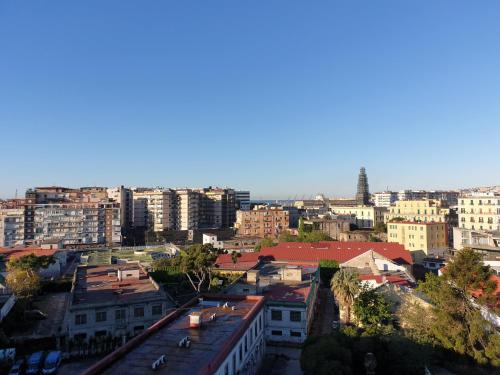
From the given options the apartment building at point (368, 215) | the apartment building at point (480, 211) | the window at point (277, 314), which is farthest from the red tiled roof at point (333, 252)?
the apartment building at point (368, 215)

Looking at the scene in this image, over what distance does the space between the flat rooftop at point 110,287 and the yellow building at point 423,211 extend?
79622mm

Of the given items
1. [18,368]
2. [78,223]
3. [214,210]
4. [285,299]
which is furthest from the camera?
[214,210]

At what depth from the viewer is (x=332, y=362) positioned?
804 inches

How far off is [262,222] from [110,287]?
267 feet

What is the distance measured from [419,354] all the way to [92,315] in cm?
2432

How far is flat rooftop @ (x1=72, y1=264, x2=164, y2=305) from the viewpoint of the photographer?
3434cm

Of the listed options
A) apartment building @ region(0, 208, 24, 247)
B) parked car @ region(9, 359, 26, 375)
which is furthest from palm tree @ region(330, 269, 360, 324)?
apartment building @ region(0, 208, 24, 247)

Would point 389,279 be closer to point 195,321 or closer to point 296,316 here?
point 296,316

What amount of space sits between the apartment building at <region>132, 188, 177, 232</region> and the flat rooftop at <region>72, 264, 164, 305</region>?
82.3 meters

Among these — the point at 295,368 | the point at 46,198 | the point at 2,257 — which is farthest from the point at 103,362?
the point at 46,198

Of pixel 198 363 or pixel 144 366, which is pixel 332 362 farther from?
pixel 144 366

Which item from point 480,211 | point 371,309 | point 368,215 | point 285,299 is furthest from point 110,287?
point 368,215

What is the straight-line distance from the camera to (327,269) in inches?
2207

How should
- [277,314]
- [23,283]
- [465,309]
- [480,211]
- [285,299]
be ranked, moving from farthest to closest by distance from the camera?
[480,211] → [23,283] → [285,299] → [277,314] → [465,309]
